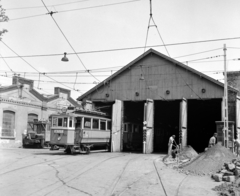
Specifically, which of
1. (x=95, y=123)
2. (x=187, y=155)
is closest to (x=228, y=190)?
(x=187, y=155)

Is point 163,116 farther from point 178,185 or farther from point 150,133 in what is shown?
point 178,185

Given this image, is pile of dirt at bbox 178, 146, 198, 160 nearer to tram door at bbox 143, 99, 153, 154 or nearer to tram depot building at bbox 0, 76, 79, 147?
tram door at bbox 143, 99, 153, 154

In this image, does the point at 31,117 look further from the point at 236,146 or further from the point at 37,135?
the point at 236,146

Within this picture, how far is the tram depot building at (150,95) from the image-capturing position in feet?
80.2

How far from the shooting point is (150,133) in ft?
82.2

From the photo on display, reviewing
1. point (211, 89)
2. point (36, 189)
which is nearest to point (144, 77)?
point (211, 89)

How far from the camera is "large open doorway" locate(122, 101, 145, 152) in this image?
28859 millimetres

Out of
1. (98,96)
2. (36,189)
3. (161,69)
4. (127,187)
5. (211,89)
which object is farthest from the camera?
(98,96)

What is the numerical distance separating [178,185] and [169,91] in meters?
15.9

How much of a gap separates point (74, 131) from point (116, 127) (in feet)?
20.4

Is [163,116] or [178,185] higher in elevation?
[163,116]

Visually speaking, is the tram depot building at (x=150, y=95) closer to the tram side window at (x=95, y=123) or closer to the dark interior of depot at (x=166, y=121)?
the dark interior of depot at (x=166, y=121)

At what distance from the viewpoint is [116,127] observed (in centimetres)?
2592

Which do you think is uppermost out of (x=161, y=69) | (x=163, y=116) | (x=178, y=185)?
(x=161, y=69)
